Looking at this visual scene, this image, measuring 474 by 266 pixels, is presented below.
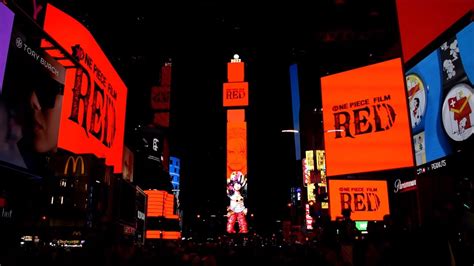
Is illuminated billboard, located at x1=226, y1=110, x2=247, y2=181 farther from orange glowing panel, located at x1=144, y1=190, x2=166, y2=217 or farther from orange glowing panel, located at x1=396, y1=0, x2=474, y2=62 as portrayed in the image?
orange glowing panel, located at x1=396, y1=0, x2=474, y2=62

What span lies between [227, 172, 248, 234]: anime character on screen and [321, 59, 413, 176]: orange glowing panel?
132 ft

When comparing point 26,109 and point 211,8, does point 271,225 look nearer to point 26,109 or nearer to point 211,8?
point 211,8

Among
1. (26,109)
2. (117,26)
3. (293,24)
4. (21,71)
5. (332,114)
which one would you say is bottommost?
(26,109)

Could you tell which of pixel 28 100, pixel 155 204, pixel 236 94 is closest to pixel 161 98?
pixel 155 204

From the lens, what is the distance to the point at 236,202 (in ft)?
197

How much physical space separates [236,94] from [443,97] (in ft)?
124

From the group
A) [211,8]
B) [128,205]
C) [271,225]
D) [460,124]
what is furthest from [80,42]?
[271,225]

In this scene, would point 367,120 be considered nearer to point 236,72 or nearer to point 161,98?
point 161,98

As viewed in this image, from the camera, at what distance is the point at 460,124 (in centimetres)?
1064

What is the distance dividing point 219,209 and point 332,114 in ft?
352

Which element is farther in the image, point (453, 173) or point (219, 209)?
point (219, 209)

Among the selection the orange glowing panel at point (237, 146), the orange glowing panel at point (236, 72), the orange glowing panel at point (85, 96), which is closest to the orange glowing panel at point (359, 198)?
the orange glowing panel at point (85, 96)

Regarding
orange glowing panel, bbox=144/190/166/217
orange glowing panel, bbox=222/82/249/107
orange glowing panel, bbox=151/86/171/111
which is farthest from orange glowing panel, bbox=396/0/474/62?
orange glowing panel, bbox=222/82/249/107

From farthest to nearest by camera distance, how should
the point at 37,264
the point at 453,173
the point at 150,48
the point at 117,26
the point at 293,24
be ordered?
the point at 150,48 → the point at 293,24 → the point at 117,26 → the point at 453,173 → the point at 37,264
